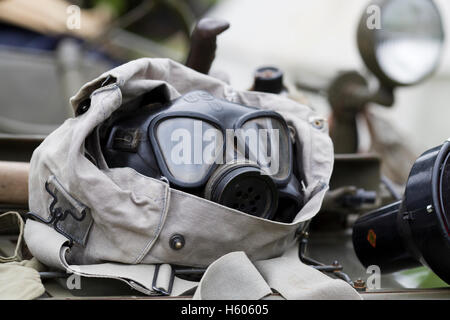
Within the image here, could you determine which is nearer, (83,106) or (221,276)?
(221,276)

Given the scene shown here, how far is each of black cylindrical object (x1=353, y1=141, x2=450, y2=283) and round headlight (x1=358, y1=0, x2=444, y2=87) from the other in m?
0.90

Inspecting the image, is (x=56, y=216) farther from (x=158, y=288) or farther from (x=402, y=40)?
(x=402, y=40)

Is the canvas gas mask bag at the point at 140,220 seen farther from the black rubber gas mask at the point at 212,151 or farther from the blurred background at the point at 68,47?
the blurred background at the point at 68,47

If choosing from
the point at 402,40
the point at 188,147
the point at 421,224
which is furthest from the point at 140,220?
the point at 402,40

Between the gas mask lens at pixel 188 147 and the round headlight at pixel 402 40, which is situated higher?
the round headlight at pixel 402 40

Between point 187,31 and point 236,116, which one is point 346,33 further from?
point 236,116

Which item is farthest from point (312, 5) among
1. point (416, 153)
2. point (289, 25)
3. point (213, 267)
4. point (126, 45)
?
point (213, 267)

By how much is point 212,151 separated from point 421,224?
0.38m

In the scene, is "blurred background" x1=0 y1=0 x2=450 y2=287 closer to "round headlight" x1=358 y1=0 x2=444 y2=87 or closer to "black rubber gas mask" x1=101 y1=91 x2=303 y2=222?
A: "round headlight" x1=358 y1=0 x2=444 y2=87

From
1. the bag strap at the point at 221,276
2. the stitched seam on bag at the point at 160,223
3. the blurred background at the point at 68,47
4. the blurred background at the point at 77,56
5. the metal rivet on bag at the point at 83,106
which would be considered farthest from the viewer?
the blurred background at the point at 68,47

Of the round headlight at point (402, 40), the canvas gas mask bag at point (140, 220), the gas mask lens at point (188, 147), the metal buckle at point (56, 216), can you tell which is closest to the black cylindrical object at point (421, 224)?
the canvas gas mask bag at point (140, 220)

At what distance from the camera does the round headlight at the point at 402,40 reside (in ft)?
6.58

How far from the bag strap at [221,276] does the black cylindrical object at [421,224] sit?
18 centimetres

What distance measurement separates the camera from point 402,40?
2.05 m
